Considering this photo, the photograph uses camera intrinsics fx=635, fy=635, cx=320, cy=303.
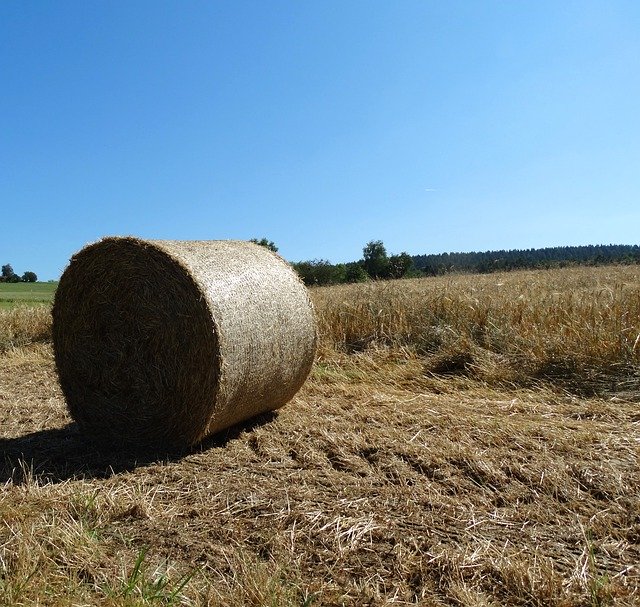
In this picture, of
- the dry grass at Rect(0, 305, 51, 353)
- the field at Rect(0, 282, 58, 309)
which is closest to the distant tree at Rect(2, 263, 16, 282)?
the field at Rect(0, 282, 58, 309)

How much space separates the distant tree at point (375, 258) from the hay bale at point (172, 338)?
3989 centimetres

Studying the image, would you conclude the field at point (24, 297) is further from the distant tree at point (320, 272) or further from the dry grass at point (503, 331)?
the distant tree at point (320, 272)

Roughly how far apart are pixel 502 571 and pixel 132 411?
3247mm

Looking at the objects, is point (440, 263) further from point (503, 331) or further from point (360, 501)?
point (360, 501)

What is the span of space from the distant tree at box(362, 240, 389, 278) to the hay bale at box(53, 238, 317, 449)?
131 ft

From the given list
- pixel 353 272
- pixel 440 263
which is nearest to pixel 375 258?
pixel 353 272

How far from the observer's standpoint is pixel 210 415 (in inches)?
185

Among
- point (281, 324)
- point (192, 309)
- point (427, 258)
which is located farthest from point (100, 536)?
point (427, 258)

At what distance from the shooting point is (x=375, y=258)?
47625 millimetres

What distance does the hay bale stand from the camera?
471 centimetres

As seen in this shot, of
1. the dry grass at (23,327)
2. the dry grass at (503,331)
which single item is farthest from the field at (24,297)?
the dry grass at (503,331)

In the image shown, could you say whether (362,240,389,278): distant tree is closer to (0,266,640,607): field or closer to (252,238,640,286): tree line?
(252,238,640,286): tree line

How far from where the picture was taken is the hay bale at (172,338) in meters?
4.71

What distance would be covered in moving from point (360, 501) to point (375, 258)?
44346 millimetres
